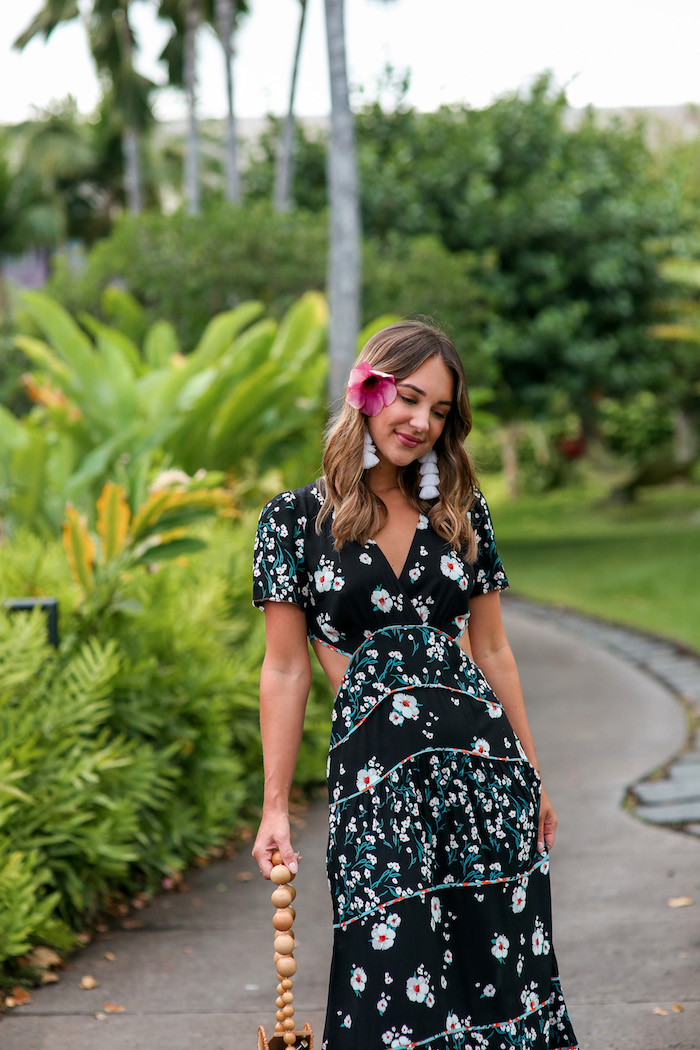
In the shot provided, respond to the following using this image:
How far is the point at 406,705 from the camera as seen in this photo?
2369 mm

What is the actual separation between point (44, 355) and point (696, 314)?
10.9m

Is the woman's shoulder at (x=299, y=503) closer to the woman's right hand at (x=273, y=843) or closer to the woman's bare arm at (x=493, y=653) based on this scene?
the woman's bare arm at (x=493, y=653)

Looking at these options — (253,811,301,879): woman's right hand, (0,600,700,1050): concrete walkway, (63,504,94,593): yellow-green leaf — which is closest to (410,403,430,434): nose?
(253,811,301,879): woman's right hand

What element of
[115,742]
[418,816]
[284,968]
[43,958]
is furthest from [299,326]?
[284,968]

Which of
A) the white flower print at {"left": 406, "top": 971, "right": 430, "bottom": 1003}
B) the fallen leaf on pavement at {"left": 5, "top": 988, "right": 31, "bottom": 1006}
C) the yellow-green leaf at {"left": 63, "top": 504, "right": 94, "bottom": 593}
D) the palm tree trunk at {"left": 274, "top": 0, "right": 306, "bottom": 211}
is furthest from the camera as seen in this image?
the palm tree trunk at {"left": 274, "top": 0, "right": 306, "bottom": 211}

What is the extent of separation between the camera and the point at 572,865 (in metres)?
4.73

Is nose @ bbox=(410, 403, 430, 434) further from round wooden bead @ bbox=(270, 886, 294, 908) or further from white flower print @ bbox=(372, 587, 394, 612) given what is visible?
round wooden bead @ bbox=(270, 886, 294, 908)

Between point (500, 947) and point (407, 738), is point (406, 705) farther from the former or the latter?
point (500, 947)

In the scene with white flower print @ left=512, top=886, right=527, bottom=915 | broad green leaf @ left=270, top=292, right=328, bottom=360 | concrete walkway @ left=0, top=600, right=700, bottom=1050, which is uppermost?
broad green leaf @ left=270, top=292, right=328, bottom=360

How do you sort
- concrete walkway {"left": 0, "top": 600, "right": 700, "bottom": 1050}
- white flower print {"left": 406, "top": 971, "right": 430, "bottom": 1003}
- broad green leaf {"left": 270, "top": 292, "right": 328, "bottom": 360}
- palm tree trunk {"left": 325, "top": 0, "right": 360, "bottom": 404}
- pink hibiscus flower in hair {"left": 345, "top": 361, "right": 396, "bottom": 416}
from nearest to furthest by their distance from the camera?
white flower print {"left": 406, "top": 971, "right": 430, "bottom": 1003} < pink hibiscus flower in hair {"left": 345, "top": 361, "right": 396, "bottom": 416} < concrete walkway {"left": 0, "top": 600, "right": 700, "bottom": 1050} < palm tree trunk {"left": 325, "top": 0, "right": 360, "bottom": 404} < broad green leaf {"left": 270, "top": 292, "right": 328, "bottom": 360}

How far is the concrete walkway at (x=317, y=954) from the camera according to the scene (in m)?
3.37

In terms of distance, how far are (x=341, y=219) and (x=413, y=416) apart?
7.71 meters

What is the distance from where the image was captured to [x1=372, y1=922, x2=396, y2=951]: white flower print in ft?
7.26

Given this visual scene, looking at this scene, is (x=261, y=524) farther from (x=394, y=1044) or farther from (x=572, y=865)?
(x=572, y=865)
